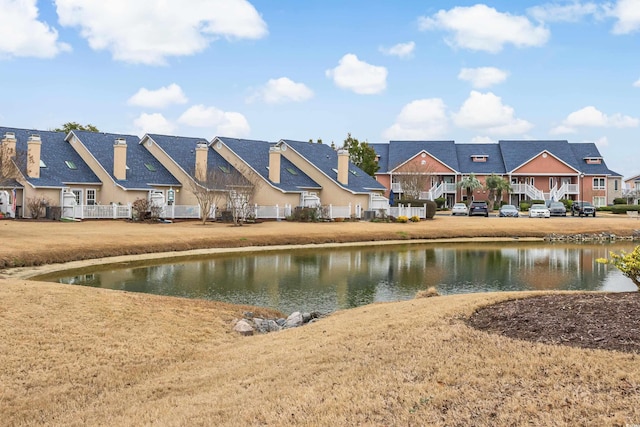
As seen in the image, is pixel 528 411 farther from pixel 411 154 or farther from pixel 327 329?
pixel 411 154

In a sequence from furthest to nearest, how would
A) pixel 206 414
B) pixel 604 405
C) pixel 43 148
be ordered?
pixel 43 148 < pixel 206 414 < pixel 604 405

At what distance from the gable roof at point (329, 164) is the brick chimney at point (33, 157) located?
1946cm

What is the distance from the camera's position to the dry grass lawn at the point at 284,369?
6.29m

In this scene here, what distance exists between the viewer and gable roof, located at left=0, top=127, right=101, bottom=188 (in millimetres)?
40938

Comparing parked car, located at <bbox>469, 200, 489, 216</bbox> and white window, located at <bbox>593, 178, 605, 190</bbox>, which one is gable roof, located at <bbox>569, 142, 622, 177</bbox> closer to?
white window, located at <bbox>593, 178, 605, 190</bbox>

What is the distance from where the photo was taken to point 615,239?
42.0m

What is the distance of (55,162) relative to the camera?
43719 mm

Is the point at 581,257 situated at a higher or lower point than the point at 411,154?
lower

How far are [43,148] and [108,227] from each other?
13.5 metres

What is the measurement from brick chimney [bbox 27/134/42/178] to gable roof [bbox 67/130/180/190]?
13.5ft

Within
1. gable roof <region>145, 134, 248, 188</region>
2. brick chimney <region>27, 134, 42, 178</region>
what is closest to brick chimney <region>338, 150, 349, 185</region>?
gable roof <region>145, 134, 248, 188</region>

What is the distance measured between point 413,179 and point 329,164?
14.8 meters

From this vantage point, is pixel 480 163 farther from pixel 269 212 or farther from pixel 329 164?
pixel 269 212

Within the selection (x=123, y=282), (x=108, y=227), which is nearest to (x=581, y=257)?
(x=123, y=282)
